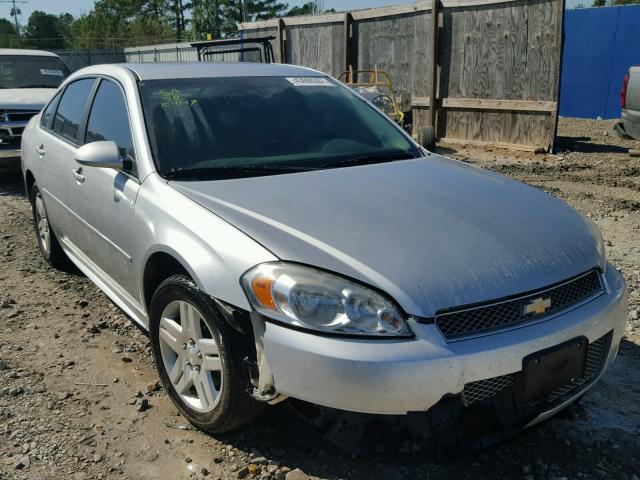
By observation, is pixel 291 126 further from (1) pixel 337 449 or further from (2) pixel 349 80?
(2) pixel 349 80

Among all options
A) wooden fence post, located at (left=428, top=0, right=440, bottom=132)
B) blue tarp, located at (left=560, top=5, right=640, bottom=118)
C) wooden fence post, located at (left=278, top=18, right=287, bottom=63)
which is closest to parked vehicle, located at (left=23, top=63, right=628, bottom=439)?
wooden fence post, located at (left=428, top=0, right=440, bottom=132)

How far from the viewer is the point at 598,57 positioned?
1443cm

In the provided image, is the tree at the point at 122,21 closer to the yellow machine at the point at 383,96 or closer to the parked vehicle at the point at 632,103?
the yellow machine at the point at 383,96

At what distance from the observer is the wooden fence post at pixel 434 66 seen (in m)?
11.2

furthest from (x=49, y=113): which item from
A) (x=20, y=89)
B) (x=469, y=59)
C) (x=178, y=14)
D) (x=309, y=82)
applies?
(x=178, y=14)

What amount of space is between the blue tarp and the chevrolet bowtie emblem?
540 inches

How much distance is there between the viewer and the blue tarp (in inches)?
546

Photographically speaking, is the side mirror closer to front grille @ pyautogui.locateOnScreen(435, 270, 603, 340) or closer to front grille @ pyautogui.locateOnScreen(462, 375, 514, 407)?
front grille @ pyautogui.locateOnScreen(435, 270, 603, 340)

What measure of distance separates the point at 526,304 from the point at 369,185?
102 cm

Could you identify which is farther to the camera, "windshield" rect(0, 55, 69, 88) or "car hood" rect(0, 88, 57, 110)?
"windshield" rect(0, 55, 69, 88)

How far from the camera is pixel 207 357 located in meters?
2.58

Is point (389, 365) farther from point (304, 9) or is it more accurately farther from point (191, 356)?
point (304, 9)

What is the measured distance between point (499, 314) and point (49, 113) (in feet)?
13.1

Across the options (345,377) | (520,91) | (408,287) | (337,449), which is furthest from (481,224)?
(520,91)
